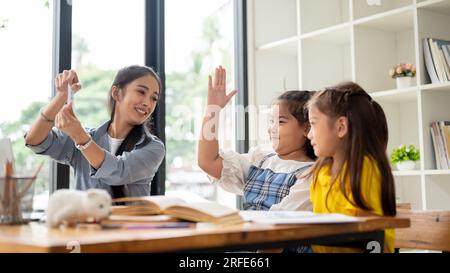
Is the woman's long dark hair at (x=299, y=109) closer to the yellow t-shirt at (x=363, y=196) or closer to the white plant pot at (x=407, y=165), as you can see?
the yellow t-shirt at (x=363, y=196)

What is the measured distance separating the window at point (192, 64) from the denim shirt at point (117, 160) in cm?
98

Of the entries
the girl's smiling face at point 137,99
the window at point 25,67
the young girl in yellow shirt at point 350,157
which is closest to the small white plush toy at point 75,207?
the young girl in yellow shirt at point 350,157

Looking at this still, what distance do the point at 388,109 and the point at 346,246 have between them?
1.95m

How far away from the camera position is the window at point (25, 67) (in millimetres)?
2486

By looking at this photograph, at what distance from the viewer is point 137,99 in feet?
7.13

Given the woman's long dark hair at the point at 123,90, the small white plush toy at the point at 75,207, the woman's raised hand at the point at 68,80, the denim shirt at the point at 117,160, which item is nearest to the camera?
the small white plush toy at the point at 75,207

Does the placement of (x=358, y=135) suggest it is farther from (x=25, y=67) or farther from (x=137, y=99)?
(x=25, y=67)

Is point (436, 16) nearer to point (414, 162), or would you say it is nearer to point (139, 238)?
point (414, 162)

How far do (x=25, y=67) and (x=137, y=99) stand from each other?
2.29 feet

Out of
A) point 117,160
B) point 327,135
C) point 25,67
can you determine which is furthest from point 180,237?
point 25,67

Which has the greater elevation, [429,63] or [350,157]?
[429,63]

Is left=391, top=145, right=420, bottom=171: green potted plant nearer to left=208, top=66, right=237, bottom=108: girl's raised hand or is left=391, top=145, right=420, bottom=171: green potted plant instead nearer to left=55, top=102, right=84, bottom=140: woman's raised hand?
left=208, top=66, right=237, bottom=108: girl's raised hand

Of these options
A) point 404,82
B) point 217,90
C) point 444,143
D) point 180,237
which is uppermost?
point 404,82

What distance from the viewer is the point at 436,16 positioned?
2.86 metres
